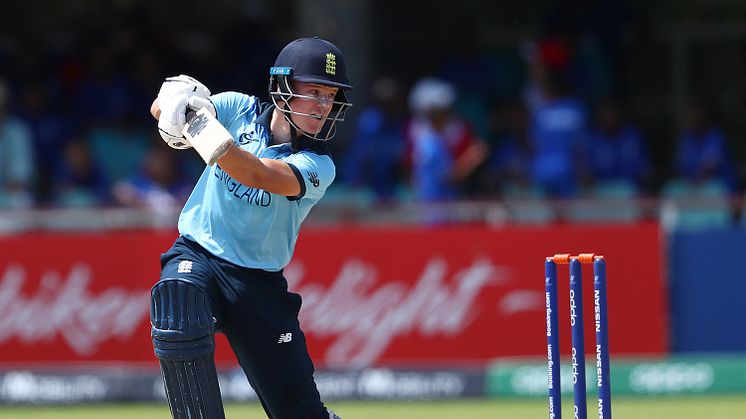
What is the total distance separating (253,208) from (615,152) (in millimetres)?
6254

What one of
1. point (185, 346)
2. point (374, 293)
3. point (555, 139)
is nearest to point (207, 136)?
point (185, 346)

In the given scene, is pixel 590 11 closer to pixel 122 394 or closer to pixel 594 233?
pixel 594 233

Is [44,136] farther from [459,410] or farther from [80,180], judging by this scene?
[459,410]

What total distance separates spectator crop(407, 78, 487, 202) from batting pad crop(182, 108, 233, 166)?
525cm

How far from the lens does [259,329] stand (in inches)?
185

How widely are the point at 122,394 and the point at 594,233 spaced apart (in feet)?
10.3

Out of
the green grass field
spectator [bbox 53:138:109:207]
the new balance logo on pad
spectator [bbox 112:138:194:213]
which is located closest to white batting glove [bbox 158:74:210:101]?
the new balance logo on pad

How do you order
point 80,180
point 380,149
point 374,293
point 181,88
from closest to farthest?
point 181,88 < point 374,293 < point 80,180 < point 380,149

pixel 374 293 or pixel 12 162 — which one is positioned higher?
pixel 12 162

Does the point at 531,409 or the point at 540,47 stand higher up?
the point at 540,47

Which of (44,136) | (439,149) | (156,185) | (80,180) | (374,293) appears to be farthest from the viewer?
(44,136)

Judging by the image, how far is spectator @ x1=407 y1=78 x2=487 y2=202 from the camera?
31.5 ft

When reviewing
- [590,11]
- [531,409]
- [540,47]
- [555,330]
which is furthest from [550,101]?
[555,330]

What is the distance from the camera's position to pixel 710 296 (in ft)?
29.7
